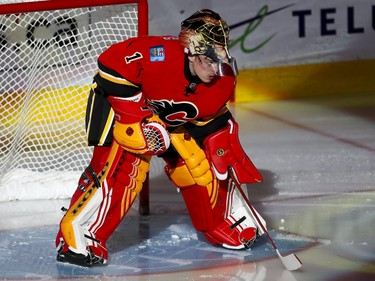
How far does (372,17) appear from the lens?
663 cm

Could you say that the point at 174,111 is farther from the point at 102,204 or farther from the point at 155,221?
the point at 155,221

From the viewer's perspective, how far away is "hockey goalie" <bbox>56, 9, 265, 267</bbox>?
11.9 ft

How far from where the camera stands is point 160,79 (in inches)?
144

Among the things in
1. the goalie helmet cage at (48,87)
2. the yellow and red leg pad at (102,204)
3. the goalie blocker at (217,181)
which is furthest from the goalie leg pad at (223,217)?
the goalie helmet cage at (48,87)

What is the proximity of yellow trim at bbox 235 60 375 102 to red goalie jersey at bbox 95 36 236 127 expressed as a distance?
2897 mm

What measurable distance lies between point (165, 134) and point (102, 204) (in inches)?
12.6

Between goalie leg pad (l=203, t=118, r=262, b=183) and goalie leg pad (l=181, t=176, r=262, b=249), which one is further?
goalie leg pad (l=181, t=176, r=262, b=249)

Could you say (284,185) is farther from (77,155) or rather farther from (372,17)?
(372,17)

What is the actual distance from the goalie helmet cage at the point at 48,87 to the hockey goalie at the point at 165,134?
0.91 metres

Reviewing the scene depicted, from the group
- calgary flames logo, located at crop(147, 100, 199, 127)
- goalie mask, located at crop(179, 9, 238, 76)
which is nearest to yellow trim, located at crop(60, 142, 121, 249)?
calgary flames logo, located at crop(147, 100, 199, 127)

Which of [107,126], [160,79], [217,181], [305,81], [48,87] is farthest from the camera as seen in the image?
[305,81]

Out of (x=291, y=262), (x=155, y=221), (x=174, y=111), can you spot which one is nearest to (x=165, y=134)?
(x=174, y=111)

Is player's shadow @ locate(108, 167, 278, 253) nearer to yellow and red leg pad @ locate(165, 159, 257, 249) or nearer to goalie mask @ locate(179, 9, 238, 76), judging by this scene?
yellow and red leg pad @ locate(165, 159, 257, 249)

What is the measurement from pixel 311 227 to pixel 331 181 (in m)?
0.71
